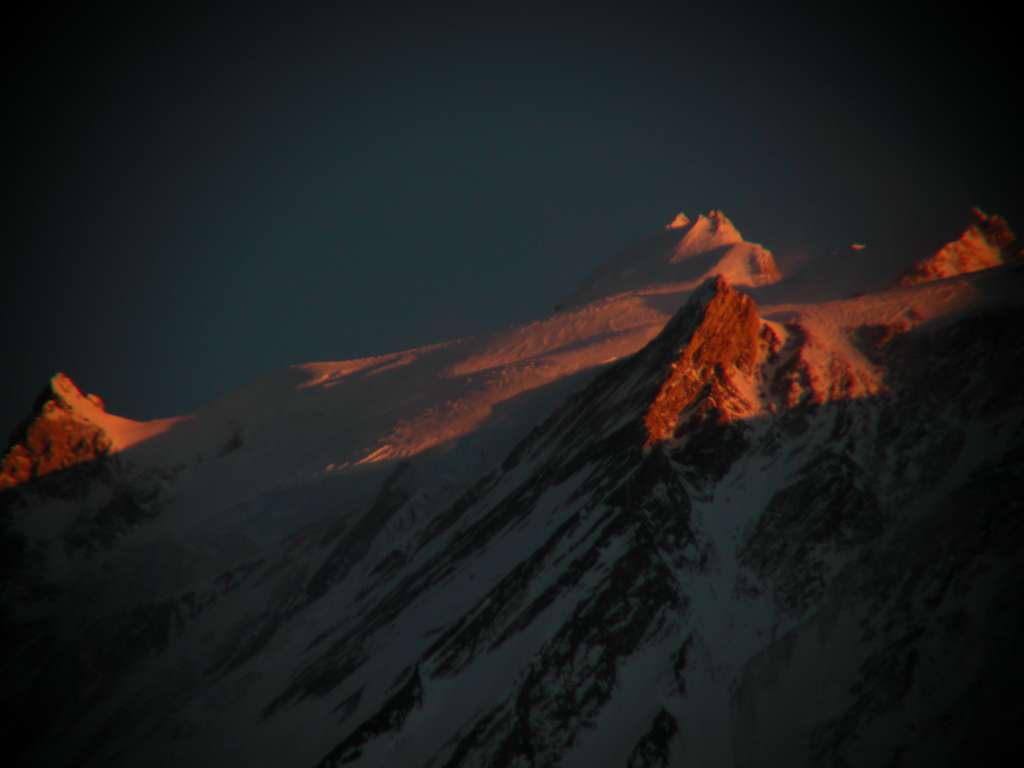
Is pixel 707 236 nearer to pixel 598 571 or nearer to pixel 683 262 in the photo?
pixel 683 262

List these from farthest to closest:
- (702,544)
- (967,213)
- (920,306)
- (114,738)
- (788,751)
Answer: (967,213) < (114,738) < (920,306) < (702,544) < (788,751)

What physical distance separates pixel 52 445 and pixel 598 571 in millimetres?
85032

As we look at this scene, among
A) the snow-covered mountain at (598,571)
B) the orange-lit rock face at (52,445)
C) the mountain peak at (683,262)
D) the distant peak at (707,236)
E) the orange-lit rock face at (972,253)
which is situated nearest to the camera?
the snow-covered mountain at (598,571)

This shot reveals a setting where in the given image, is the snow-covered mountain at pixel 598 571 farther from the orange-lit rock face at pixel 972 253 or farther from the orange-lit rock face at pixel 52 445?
the orange-lit rock face at pixel 972 253

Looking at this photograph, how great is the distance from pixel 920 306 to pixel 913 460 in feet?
64.0

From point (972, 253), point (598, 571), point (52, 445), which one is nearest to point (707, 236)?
point (972, 253)

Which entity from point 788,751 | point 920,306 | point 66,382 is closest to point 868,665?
point 788,751

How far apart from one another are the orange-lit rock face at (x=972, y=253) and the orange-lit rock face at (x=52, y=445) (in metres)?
113

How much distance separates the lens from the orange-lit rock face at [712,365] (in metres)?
48.5

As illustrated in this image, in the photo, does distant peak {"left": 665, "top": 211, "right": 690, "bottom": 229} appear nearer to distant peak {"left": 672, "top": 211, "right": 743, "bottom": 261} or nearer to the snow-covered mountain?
distant peak {"left": 672, "top": 211, "right": 743, "bottom": 261}

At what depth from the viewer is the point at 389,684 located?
42.8m

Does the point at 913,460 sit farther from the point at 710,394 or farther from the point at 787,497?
the point at 710,394

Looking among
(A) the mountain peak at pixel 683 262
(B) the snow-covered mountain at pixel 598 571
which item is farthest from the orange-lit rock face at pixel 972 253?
(A) the mountain peak at pixel 683 262

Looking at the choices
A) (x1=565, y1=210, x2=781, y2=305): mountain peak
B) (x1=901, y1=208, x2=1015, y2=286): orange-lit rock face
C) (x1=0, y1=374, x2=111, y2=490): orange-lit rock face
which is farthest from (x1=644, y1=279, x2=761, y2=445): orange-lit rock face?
(x1=0, y1=374, x2=111, y2=490): orange-lit rock face
